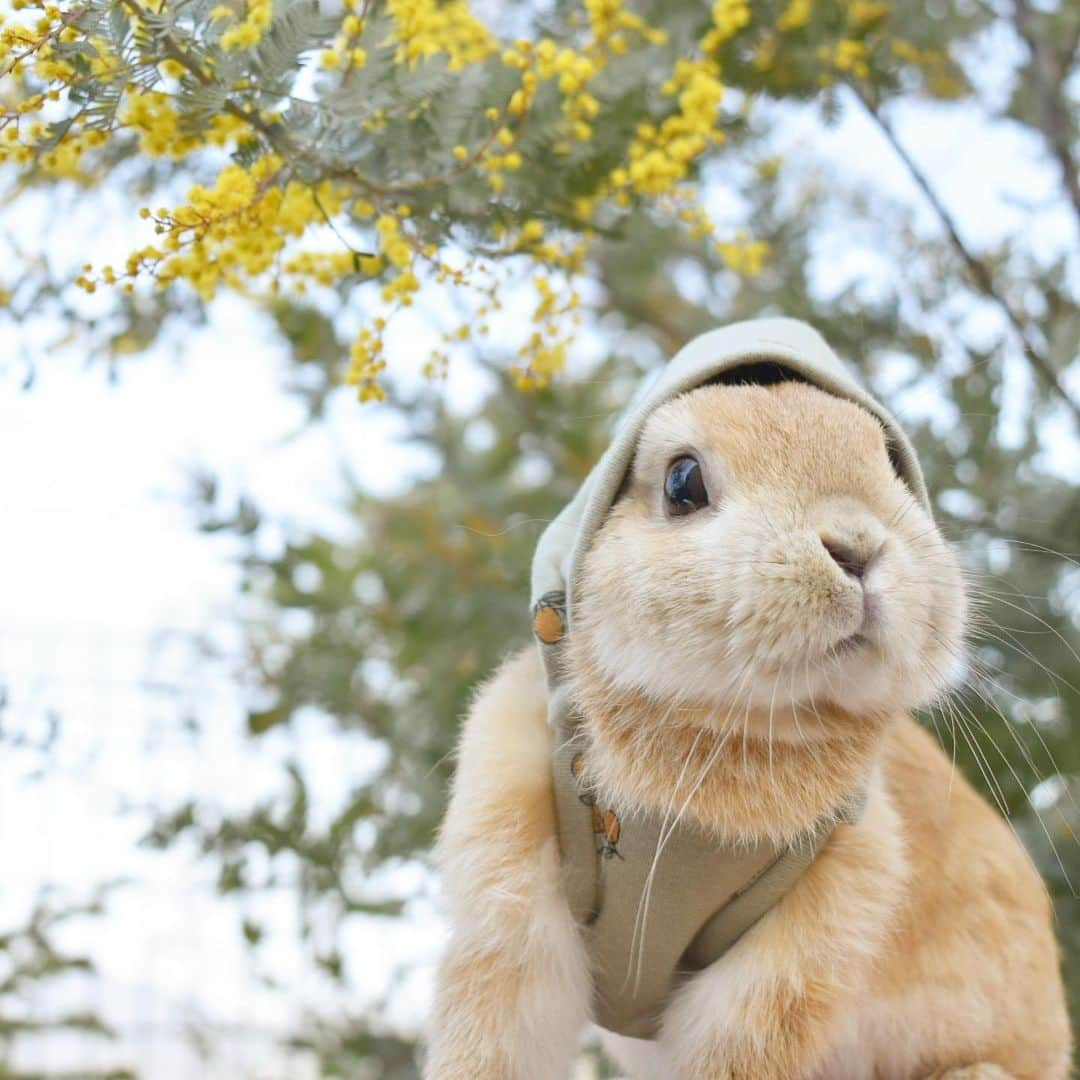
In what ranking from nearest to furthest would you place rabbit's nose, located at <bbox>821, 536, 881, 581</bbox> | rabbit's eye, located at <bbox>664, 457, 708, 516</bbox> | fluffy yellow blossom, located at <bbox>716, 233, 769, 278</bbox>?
rabbit's nose, located at <bbox>821, 536, 881, 581</bbox> → rabbit's eye, located at <bbox>664, 457, 708, 516</bbox> → fluffy yellow blossom, located at <bbox>716, 233, 769, 278</bbox>

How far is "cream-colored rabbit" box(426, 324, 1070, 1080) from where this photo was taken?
1.30 meters

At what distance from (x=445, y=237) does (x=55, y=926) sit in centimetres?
166

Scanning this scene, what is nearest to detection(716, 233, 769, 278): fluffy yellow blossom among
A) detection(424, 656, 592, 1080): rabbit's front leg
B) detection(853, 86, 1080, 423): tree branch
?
detection(853, 86, 1080, 423): tree branch

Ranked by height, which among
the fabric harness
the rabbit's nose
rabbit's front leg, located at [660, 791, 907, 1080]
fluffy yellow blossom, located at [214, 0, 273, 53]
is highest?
fluffy yellow blossom, located at [214, 0, 273, 53]

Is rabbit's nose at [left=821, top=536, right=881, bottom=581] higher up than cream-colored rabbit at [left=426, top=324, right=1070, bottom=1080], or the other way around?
rabbit's nose at [left=821, top=536, right=881, bottom=581]

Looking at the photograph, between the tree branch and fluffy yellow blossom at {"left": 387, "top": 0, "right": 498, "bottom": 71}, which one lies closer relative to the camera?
fluffy yellow blossom at {"left": 387, "top": 0, "right": 498, "bottom": 71}

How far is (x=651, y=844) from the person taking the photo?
1.50 metres

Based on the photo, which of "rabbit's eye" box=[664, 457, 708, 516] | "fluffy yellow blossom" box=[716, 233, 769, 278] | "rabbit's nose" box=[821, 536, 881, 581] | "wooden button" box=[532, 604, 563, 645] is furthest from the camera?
"fluffy yellow blossom" box=[716, 233, 769, 278]

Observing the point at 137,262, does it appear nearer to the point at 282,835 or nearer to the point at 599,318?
the point at 282,835

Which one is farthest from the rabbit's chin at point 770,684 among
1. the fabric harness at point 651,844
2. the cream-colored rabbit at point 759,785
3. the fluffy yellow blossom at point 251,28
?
the fluffy yellow blossom at point 251,28

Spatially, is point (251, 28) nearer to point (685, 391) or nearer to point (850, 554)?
point (685, 391)

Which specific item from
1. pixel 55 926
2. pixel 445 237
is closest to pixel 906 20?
pixel 445 237

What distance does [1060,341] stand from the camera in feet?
6.91

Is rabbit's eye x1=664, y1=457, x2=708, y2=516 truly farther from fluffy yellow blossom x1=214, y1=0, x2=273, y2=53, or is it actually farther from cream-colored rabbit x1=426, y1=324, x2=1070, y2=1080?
fluffy yellow blossom x1=214, y1=0, x2=273, y2=53
